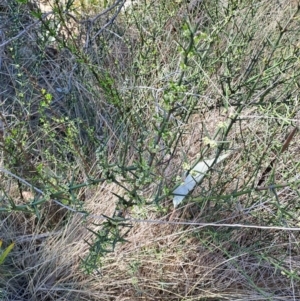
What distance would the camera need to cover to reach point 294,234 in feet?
4.62

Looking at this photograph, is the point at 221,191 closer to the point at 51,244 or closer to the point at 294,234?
the point at 294,234

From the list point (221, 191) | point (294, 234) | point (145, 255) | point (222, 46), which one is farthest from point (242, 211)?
point (222, 46)

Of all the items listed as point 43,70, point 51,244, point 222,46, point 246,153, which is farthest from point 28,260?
point 222,46

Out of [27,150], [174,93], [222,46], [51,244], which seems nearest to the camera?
[174,93]

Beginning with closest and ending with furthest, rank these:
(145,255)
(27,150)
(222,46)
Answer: (145,255) < (27,150) < (222,46)

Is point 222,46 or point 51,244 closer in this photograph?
point 51,244

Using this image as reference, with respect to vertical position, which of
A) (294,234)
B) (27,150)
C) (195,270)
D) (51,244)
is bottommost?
(294,234)

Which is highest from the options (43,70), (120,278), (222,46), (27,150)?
(43,70)

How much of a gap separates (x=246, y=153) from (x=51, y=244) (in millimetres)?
740

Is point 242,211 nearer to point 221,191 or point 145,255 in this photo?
point 221,191

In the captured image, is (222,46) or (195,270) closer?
(195,270)

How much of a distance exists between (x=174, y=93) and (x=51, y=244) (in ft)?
2.68

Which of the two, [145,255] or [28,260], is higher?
[28,260]

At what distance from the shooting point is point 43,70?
1.97 meters
